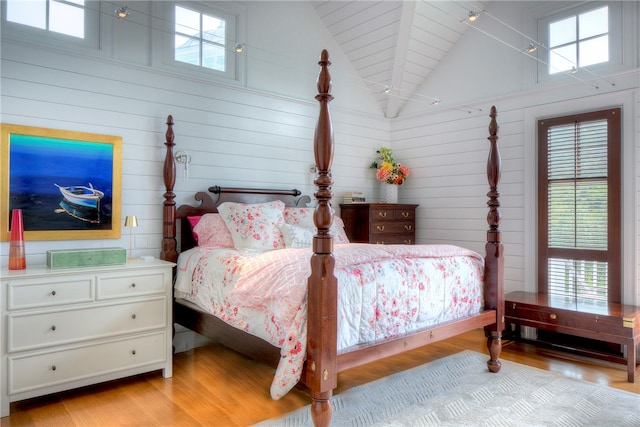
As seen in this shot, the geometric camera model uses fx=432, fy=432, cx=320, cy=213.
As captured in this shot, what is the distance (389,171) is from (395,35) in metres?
1.51

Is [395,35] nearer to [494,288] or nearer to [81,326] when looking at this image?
[494,288]

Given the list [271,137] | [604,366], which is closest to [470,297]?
[604,366]

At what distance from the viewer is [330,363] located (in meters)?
2.16

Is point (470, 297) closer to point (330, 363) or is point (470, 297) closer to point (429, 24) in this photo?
point (330, 363)

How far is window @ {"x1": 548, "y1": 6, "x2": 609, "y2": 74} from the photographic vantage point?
3.90 m

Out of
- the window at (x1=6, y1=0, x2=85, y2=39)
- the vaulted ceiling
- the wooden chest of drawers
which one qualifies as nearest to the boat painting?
the window at (x1=6, y1=0, x2=85, y2=39)

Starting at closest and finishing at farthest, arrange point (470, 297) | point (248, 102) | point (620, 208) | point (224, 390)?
point (224, 390)
point (470, 297)
point (620, 208)
point (248, 102)

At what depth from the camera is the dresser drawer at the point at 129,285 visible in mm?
2875

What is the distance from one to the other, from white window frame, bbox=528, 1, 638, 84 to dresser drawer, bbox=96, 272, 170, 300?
12.8ft

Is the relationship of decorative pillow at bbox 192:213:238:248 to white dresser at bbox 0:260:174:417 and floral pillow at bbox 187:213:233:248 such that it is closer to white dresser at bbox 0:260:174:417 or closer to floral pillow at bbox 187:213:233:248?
floral pillow at bbox 187:213:233:248

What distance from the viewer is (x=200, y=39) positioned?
4020mm

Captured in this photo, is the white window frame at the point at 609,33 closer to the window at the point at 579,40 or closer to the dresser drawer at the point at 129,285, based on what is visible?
the window at the point at 579,40

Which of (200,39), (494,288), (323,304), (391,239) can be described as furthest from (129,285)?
Result: (391,239)

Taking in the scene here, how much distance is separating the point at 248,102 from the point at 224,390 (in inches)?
107
